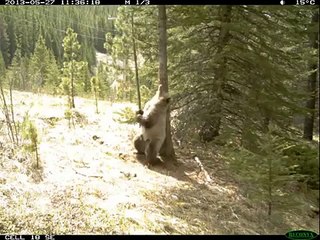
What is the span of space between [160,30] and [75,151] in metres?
3.05

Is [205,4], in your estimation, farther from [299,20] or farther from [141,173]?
[141,173]

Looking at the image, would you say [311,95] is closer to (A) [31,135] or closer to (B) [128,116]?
(B) [128,116]

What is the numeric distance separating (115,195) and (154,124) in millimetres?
1726

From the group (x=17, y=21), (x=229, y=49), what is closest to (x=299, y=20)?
(x=229, y=49)

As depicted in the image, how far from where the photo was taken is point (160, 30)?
21.2 ft

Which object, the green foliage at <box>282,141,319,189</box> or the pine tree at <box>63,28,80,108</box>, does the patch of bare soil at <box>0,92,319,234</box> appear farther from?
the pine tree at <box>63,28,80,108</box>

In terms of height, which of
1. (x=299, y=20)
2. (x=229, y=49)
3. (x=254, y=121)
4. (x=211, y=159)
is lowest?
(x=211, y=159)

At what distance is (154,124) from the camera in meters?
7.01

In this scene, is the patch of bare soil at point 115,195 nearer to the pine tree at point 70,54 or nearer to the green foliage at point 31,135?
the green foliage at point 31,135

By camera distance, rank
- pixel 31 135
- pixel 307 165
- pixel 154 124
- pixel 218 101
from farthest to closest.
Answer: pixel 218 101 < pixel 154 124 < pixel 31 135 < pixel 307 165

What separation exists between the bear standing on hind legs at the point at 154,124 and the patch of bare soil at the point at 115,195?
0.33 m

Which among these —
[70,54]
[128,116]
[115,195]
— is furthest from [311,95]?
[70,54]

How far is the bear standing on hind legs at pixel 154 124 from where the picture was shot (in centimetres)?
685

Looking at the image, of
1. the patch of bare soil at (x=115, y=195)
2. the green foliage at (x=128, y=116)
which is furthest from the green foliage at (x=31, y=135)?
the green foliage at (x=128, y=116)
